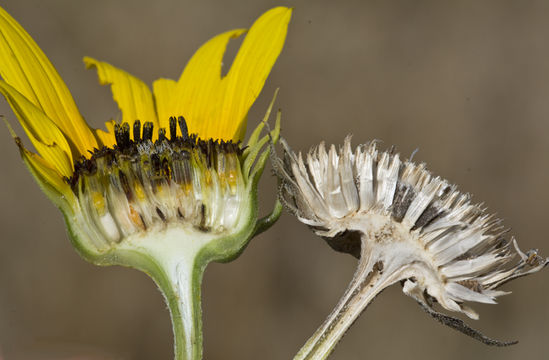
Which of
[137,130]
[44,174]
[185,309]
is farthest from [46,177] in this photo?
[185,309]

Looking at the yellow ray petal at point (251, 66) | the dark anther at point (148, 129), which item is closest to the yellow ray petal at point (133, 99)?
the dark anther at point (148, 129)

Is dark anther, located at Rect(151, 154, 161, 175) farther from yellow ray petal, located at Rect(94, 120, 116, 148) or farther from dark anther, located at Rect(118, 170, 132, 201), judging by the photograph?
yellow ray petal, located at Rect(94, 120, 116, 148)

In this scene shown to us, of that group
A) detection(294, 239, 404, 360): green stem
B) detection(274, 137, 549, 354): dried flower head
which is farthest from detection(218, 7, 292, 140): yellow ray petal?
detection(294, 239, 404, 360): green stem

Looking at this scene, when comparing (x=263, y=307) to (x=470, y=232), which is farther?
(x=263, y=307)

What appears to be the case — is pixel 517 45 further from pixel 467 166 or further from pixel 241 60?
pixel 241 60

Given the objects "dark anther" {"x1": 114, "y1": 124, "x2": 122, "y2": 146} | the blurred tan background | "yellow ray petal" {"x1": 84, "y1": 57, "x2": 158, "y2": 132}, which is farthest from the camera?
the blurred tan background

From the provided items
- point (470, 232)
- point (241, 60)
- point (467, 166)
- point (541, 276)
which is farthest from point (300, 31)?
point (470, 232)

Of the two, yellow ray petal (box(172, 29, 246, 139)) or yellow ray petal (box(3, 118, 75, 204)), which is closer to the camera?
yellow ray petal (box(3, 118, 75, 204))
